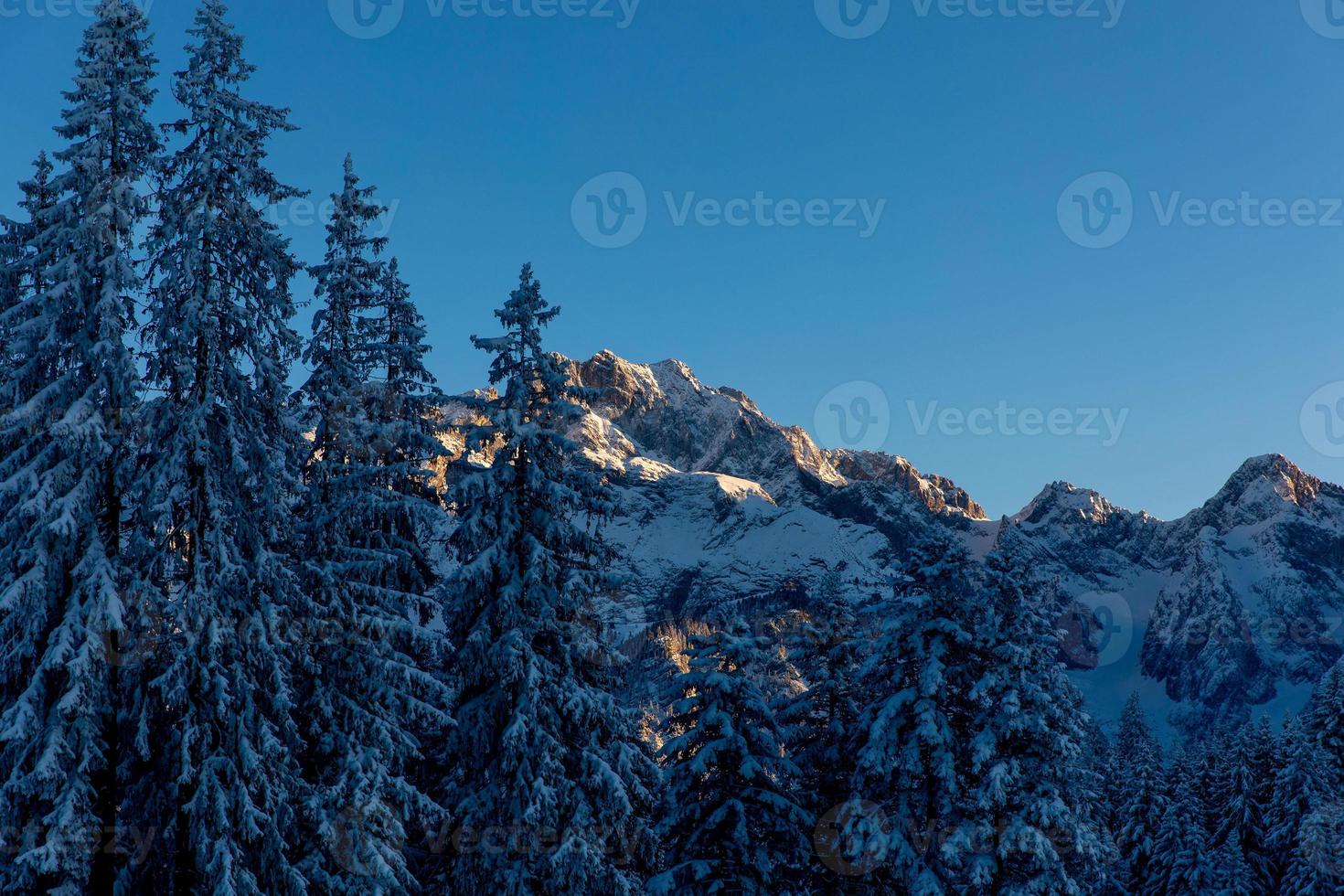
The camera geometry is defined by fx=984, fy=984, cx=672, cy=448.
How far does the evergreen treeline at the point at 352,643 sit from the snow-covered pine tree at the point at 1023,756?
9cm

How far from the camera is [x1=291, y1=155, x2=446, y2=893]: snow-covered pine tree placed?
18.4 metres

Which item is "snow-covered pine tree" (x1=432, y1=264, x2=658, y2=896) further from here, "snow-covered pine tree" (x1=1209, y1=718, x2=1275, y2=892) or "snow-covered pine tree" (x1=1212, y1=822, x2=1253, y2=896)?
"snow-covered pine tree" (x1=1209, y1=718, x2=1275, y2=892)

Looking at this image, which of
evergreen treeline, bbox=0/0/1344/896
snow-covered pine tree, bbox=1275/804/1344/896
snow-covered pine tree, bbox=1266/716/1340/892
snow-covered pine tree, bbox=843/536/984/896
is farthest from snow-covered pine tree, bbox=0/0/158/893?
snow-covered pine tree, bbox=1266/716/1340/892

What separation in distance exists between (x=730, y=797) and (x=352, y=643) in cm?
972

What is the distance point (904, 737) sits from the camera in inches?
939

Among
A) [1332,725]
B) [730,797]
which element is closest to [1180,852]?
[1332,725]

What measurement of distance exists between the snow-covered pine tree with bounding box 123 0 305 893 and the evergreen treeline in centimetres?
6

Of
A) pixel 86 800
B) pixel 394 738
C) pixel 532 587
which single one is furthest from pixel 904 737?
pixel 86 800

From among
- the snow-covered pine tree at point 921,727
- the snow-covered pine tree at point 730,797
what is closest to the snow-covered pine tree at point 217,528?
the snow-covered pine tree at point 730,797

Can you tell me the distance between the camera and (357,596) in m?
20.2

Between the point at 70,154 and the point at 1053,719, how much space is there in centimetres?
2329

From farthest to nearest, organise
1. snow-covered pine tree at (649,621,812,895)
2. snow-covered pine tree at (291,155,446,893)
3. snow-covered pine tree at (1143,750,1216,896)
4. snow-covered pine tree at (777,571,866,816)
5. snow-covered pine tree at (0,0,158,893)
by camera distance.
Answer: snow-covered pine tree at (1143,750,1216,896)
snow-covered pine tree at (777,571,866,816)
snow-covered pine tree at (649,621,812,895)
snow-covered pine tree at (291,155,446,893)
snow-covered pine tree at (0,0,158,893)

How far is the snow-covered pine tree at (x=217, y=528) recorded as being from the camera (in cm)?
1605

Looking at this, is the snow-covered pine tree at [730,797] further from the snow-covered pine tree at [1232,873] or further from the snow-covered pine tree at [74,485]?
the snow-covered pine tree at [1232,873]
